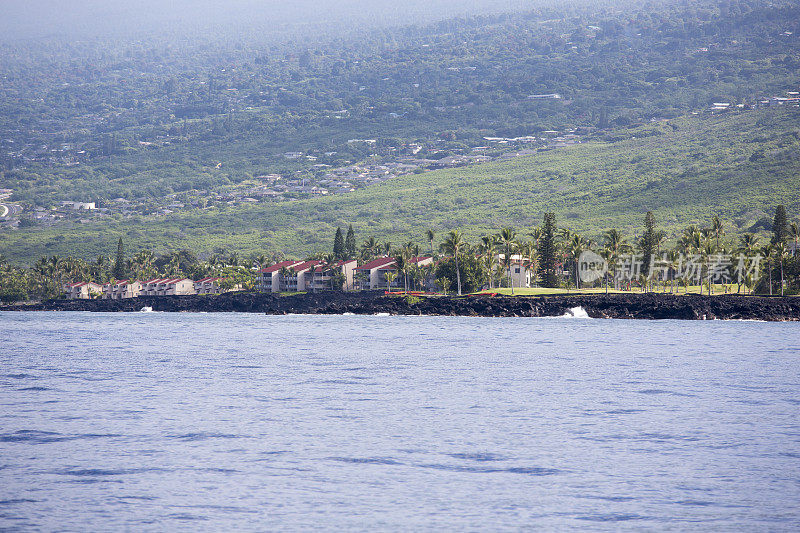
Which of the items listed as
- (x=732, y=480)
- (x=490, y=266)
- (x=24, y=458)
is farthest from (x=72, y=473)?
(x=490, y=266)

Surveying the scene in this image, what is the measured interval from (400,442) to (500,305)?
276 ft

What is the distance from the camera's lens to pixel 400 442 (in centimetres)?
2638

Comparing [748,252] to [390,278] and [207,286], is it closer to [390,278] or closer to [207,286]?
[390,278]

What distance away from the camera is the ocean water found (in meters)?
19.2

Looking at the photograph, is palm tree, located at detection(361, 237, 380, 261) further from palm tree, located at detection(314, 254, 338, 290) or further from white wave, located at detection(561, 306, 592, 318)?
white wave, located at detection(561, 306, 592, 318)

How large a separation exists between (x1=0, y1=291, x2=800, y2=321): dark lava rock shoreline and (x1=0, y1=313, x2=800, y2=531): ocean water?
45514mm

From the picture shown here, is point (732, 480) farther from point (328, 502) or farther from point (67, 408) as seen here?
point (67, 408)

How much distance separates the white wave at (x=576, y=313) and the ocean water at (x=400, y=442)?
1949 inches

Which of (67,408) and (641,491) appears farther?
(67,408)

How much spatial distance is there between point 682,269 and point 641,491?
10333 cm

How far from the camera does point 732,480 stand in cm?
2194

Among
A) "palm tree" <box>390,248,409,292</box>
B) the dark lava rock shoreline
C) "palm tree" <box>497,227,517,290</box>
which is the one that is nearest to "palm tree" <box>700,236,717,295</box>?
the dark lava rock shoreline

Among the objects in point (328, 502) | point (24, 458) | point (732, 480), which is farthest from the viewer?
point (24, 458)

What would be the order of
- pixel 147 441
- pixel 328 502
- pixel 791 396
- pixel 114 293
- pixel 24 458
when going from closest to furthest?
1. pixel 328 502
2. pixel 24 458
3. pixel 147 441
4. pixel 791 396
5. pixel 114 293
